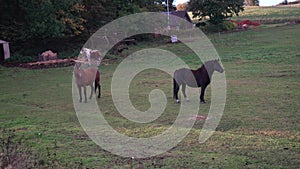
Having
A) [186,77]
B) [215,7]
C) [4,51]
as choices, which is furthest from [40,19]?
[215,7]

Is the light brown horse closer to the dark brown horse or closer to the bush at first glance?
the dark brown horse

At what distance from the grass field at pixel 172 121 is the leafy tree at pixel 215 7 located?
1205 inches

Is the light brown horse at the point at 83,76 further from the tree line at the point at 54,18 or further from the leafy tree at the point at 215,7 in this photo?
the leafy tree at the point at 215,7

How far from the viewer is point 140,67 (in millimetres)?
24375

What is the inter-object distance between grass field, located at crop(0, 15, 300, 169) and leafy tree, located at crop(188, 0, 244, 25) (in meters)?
30.6

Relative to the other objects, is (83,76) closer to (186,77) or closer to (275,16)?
(186,77)

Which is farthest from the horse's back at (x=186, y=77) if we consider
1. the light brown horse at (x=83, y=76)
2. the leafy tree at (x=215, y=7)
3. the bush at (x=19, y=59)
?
the leafy tree at (x=215, y=7)

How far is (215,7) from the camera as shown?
2018 inches

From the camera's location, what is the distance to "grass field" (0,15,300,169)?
7.01 meters

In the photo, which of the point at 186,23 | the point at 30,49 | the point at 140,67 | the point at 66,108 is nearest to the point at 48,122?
the point at 66,108

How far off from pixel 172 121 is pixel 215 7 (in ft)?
142

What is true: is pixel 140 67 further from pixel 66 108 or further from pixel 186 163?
pixel 186 163

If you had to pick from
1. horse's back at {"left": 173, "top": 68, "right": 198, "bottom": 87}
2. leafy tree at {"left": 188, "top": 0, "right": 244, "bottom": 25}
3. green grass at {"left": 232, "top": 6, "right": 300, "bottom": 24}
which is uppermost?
leafy tree at {"left": 188, "top": 0, "right": 244, "bottom": 25}

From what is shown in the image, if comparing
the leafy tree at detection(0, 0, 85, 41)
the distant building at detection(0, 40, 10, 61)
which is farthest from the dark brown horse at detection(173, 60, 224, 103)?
the distant building at detection(0, 40, 10, 61)
